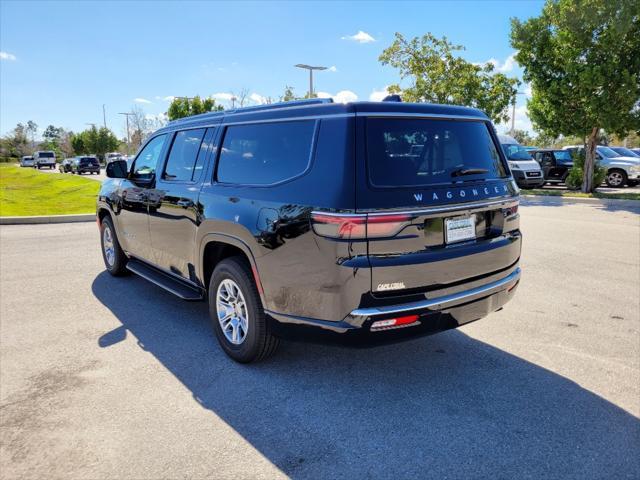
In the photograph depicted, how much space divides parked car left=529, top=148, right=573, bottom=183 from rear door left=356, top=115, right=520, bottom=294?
20.9 m

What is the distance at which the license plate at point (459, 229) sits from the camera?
9.89 feet

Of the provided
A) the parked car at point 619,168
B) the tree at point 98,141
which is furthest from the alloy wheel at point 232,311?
the tree at point 98,141

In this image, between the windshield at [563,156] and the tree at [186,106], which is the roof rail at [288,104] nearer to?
the windshield at [563,156]

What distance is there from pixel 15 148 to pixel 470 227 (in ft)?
397

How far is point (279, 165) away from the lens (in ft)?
10.7

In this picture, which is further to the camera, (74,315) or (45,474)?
(74,315)

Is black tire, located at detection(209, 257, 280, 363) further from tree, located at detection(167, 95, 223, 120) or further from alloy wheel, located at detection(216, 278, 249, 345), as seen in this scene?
tree, located at detection(167, 95, 223, 120)

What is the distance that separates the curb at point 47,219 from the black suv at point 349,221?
8.86m

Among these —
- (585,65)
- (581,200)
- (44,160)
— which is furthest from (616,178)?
(44,160)

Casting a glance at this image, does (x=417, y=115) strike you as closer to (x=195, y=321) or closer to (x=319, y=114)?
(x=319, y=114)

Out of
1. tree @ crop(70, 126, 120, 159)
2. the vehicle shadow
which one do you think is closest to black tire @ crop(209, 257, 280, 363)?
the vehicle shadow

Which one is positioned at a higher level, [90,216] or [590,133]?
[590,133]

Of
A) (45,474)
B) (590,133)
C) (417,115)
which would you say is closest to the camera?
(45,474)

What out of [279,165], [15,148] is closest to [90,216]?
[279,165]
